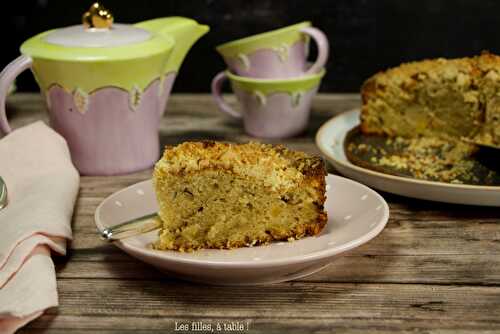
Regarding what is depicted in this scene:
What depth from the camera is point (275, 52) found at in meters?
1.65

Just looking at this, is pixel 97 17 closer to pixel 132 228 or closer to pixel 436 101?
pixel 132 228

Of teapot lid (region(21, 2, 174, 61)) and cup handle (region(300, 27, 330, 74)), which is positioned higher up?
teapot lid (region(21, 2, 174, 61))

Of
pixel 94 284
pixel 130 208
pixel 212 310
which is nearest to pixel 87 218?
pixel 130 208

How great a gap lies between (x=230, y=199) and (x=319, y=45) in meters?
0.72

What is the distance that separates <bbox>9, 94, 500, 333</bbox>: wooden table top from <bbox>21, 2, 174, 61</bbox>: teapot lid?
0.31 meters

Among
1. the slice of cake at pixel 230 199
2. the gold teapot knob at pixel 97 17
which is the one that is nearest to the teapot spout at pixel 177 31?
the gold teapot knob at pixel 97 17

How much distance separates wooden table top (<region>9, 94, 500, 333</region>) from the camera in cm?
90

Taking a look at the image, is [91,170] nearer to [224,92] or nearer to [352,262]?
[352,262]

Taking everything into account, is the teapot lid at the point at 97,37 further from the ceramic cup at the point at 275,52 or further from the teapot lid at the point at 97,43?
the ceramic cup at the point at 275,52

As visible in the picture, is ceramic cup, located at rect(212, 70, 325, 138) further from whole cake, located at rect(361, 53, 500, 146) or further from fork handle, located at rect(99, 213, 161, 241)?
fork handle, located at rect(99, 213, 161, 241)

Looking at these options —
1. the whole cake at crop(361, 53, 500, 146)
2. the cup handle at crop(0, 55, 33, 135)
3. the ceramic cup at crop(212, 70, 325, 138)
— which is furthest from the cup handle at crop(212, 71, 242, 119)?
the cup handle at crop(0, 55, 33, 135)

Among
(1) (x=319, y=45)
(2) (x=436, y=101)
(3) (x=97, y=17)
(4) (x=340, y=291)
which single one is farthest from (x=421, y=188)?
(3) (x=97, y=17)

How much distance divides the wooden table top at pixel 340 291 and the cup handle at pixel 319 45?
547mm

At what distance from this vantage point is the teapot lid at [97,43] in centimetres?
133
